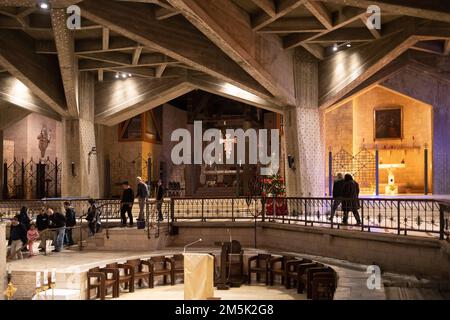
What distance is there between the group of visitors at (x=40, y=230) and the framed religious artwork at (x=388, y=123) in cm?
1226

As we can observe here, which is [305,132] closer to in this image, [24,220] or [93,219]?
[93,219]

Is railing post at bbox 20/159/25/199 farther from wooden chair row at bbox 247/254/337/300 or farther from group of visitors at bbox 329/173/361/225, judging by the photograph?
group of visitors at bbox 329/173/361/225

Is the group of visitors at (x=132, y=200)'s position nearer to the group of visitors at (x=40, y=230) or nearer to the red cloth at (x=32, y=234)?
the group of visitors at (x=40, y=230)

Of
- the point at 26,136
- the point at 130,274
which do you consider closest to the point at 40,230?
the point at 130,274

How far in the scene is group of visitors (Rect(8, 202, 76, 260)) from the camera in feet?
38.6

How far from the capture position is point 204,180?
25.3 meters

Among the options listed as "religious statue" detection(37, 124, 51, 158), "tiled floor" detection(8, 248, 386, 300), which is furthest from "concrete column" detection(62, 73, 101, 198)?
"religious statue" detection(37, 124, 51, 158)

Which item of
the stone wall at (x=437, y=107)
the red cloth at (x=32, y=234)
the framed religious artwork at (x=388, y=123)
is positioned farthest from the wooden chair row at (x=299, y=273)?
the framed religious artwork at (x=388, y=123)

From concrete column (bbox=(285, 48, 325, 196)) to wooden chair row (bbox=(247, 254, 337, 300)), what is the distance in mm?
3746

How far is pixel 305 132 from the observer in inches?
614

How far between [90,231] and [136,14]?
20.1 ft

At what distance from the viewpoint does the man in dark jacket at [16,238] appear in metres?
11.7
